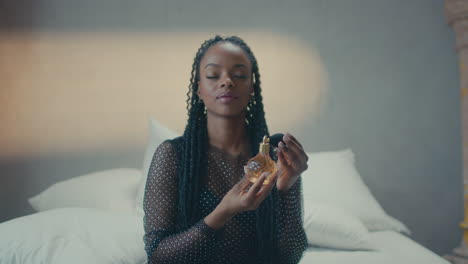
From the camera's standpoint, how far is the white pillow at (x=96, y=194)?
202 centimetres

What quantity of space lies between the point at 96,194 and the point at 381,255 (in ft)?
4.04

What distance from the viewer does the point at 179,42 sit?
2.59 metres

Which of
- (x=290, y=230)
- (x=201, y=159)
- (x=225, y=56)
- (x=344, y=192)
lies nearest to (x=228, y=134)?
(x=201, y=159)

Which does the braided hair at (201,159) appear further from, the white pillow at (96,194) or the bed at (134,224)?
the white pillow at (96,194)

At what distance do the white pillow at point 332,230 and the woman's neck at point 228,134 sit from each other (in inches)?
23.9

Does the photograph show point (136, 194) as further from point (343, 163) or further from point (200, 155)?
point (343, 163)

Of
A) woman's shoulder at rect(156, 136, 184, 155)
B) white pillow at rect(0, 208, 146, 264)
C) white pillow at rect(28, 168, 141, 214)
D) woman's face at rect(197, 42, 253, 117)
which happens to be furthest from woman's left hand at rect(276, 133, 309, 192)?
white pillow at rect(28, 168, 141, 214)

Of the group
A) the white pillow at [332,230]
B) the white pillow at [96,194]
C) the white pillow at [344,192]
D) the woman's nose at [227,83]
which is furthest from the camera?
the white pillow at [344,192]

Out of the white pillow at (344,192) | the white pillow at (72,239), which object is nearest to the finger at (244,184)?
the white pillow at (72,239)

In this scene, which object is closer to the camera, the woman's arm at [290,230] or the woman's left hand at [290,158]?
the woman's left hand at [290,158]

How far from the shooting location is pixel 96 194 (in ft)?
6.70

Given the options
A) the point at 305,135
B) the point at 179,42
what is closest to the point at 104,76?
the point at 179,42

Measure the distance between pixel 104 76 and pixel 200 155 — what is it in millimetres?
1310

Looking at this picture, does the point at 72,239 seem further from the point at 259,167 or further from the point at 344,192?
the point at 344,192
